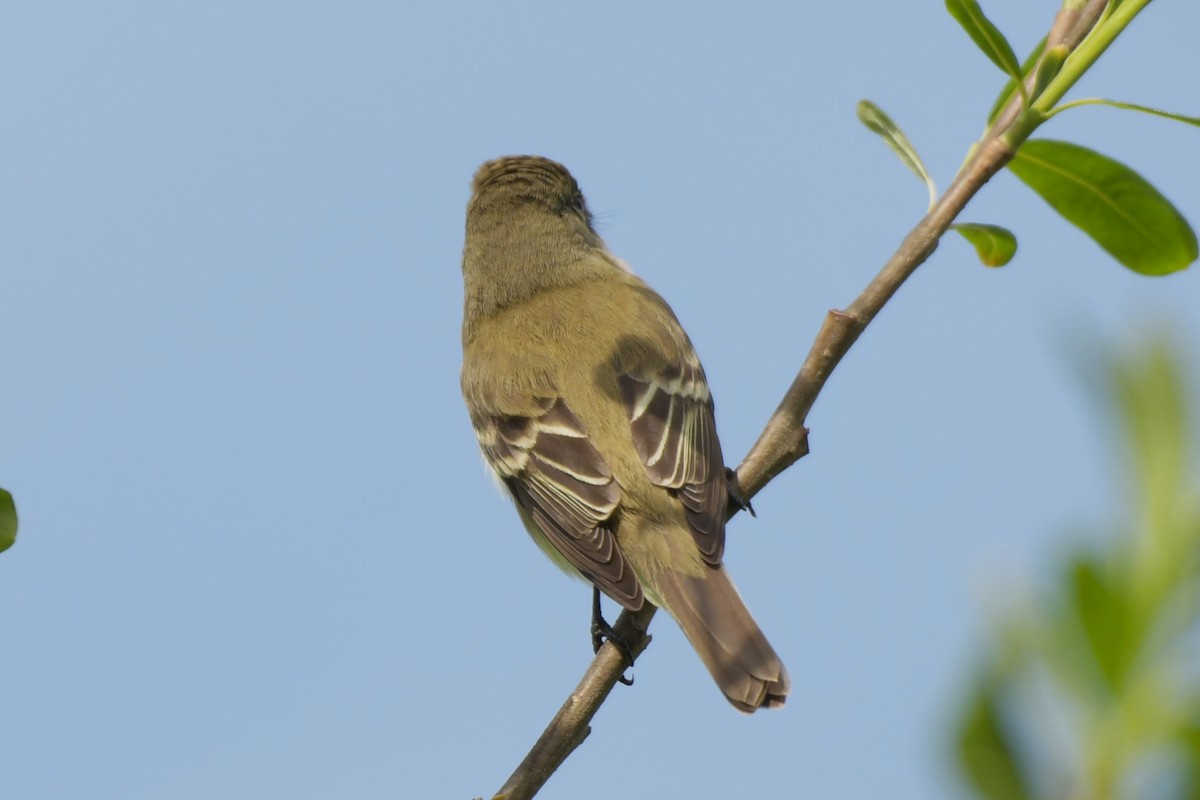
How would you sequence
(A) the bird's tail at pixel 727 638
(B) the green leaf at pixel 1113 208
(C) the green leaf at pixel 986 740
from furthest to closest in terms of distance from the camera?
(A) the bird's tail at pixel 727 638 < (B) the green leaf at pixel 1113 208 < (C) the green leaf at pixel 986 740

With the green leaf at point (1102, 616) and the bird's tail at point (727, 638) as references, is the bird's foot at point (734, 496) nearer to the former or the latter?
the bird's tail at point (727, 638)

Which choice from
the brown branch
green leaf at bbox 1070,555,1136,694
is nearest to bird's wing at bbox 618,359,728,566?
the brown branch

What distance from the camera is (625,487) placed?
5.43 metres

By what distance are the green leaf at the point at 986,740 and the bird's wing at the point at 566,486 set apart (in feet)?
13.9

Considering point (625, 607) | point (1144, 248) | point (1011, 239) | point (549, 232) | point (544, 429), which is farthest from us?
point (549, 232)

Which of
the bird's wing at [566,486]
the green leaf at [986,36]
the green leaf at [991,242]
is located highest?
the green leaf at [986,36]

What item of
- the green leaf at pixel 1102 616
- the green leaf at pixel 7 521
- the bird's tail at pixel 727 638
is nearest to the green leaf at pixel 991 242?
the bird's tail at pixel 727 638

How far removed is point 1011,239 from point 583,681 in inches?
65.8

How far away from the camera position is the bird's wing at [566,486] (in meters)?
5.12

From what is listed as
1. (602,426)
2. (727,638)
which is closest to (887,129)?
(727,638)

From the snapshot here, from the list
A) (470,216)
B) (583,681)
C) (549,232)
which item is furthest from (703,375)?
(583,681)

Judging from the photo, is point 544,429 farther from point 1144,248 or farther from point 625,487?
point 1144,248

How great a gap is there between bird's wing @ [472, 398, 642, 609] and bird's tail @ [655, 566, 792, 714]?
0.57ft

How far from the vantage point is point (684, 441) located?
18.1 ft
